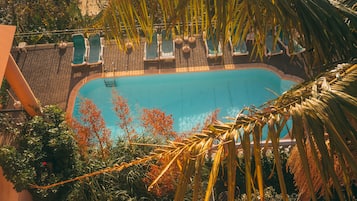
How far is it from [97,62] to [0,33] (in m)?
5.73

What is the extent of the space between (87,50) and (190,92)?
4086 mm

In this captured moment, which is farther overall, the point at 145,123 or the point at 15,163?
the point at 145,123

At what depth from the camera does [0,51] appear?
873 cm

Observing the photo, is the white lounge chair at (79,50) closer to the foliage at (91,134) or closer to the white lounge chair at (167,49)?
the white lounge chair at (167,49)

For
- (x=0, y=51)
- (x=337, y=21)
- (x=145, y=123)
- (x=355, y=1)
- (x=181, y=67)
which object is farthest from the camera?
(x=181, y=67)

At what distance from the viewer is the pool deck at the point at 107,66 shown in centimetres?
1399

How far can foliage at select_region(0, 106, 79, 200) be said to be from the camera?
954 cm

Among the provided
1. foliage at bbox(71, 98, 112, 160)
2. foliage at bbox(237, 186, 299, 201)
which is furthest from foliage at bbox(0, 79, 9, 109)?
foliage at bbox(237, 186, 299, 201)

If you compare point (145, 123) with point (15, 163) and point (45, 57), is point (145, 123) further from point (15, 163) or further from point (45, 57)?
point (45, 57)

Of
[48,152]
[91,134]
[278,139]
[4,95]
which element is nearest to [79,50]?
[4,95]

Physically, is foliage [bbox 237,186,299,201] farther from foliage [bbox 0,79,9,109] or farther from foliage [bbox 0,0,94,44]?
foliage [bbox 0,0,94,44]

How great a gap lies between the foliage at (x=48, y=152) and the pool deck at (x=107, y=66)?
3474 millimetres

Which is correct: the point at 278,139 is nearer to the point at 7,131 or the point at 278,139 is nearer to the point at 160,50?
the point at 7,131

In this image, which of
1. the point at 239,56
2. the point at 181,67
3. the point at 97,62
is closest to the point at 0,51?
the point at 97,62
